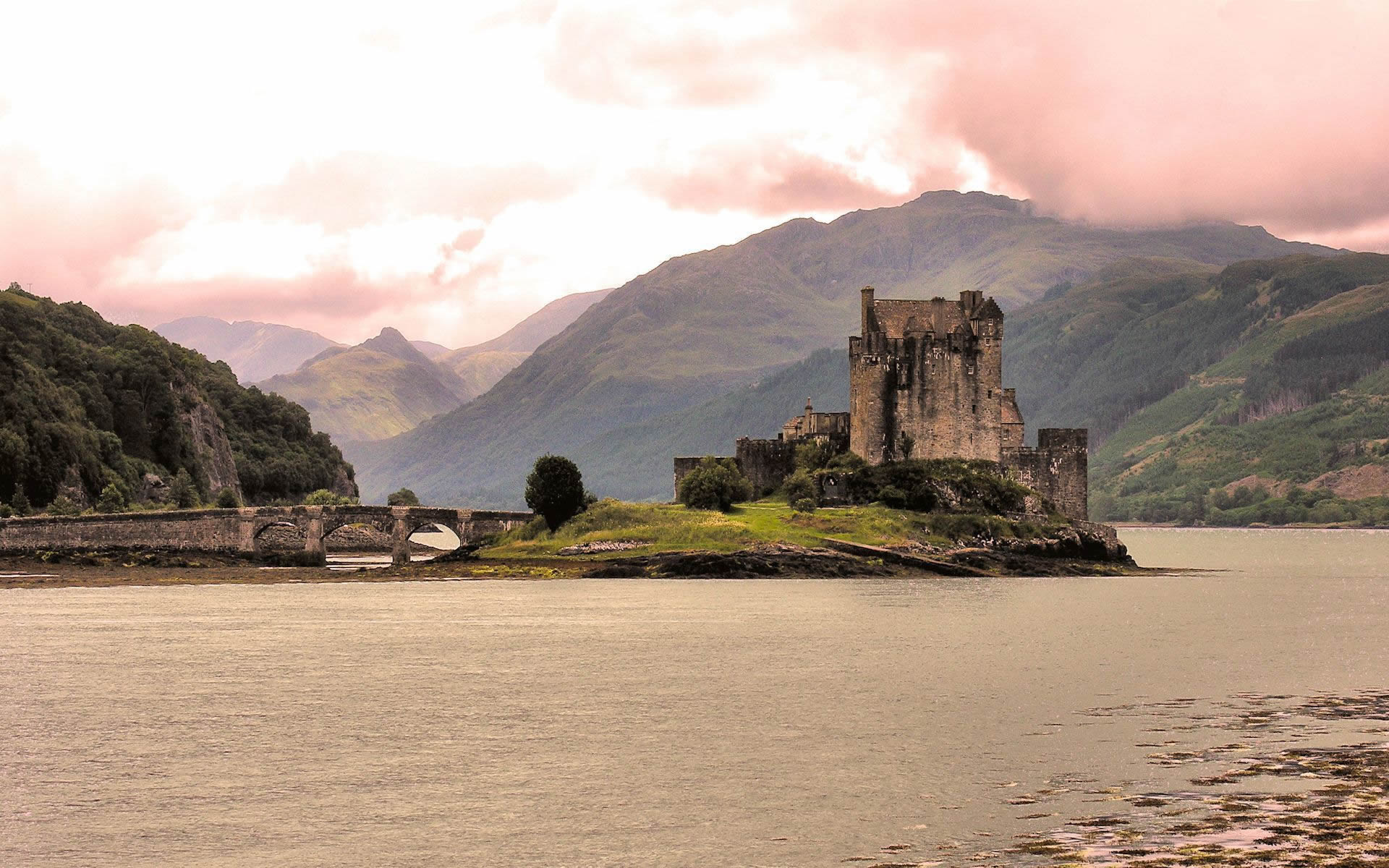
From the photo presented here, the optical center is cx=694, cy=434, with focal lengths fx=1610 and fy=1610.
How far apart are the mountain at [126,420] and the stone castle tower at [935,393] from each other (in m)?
64.2

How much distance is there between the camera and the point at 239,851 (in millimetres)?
25281

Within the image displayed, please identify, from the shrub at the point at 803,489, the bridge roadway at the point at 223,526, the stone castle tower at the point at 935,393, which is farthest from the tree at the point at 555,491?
the stone castle tower at the point at 935,393

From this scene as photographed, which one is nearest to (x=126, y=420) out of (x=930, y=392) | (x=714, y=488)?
(x=714, y=488)

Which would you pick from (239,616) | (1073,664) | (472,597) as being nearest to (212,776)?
(1073,664)

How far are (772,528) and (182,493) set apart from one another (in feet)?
230

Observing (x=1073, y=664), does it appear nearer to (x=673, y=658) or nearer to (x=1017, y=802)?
(x=673, y=658)

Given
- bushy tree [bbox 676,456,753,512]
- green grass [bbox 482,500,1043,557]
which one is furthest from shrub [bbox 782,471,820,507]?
bushy tree [bbox 676,456,753,512]

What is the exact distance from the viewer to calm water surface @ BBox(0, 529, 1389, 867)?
2666cm

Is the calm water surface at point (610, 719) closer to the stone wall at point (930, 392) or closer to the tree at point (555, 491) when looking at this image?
the stone wall at point (930, 392)

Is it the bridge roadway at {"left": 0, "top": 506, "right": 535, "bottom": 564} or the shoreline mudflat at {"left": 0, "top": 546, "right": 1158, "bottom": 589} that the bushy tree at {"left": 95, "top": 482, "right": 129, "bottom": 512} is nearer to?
the bridge roadway at {"left": 0, "top": 506, "right": 535, "bottom": 564}

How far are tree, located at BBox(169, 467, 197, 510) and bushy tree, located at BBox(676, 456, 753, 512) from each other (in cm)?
5768

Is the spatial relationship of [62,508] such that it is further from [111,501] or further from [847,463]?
[847,463]

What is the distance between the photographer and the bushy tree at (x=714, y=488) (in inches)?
3856

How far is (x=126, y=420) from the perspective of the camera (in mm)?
152375
